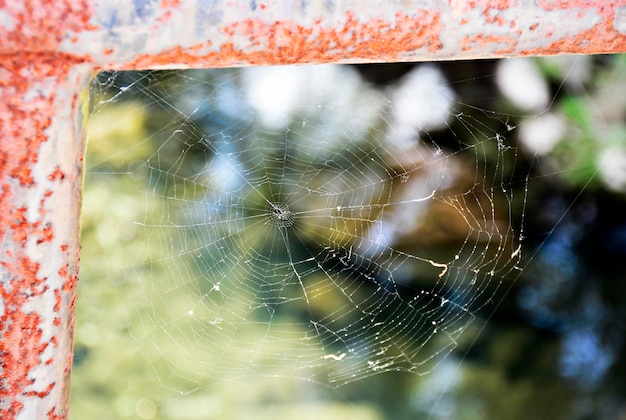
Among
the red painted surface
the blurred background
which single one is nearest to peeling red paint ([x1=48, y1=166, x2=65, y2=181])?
the red painted surface

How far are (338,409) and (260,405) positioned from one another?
0.21m

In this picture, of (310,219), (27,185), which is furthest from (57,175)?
(310,219)

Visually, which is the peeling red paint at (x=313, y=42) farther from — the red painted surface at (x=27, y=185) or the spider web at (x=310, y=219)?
the spider web at (x=310, y=219)

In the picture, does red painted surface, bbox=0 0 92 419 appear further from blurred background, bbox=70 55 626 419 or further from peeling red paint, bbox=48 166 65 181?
blurred background, bbox=70 55 626 419

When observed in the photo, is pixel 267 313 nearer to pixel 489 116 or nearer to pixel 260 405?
pixel 260 405

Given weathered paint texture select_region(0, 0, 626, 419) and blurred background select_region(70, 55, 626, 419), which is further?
blurred background select_region(70, 55, 626, 419)

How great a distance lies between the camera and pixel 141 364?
1.44m

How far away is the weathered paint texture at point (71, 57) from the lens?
286 mm

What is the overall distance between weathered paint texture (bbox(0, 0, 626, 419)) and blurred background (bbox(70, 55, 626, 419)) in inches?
35.4

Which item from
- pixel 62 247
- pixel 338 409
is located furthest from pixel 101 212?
pixel 62 247

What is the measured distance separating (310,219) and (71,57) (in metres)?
1.16

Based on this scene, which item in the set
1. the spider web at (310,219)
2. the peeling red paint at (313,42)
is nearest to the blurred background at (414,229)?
the spider web at (310,219)

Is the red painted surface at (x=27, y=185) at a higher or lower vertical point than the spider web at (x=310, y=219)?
higher

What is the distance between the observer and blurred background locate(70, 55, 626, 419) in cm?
130
